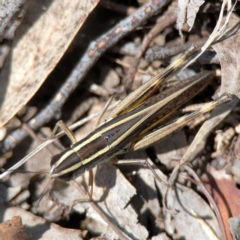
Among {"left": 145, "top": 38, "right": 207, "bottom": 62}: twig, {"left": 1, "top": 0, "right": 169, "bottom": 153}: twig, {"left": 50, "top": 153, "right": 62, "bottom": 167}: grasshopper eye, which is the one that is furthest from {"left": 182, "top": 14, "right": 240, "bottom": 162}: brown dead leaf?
{"left": 50, "top": 153, "right": 62, "bottom": 167}: grasshopper eye

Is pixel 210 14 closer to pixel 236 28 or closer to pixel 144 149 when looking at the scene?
pixel 236 28

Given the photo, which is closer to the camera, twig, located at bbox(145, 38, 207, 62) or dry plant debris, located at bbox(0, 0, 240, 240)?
dry plant debris, located at bbox(0, 0, 240, 240)

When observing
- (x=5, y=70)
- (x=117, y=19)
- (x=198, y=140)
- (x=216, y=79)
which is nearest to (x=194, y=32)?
(x=216, y=79)

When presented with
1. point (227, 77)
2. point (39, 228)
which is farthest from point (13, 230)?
point (227, 77)

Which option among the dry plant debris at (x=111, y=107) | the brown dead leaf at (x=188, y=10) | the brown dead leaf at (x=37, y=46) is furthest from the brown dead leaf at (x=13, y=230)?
the brown dead leaf at (x=188, y=10)

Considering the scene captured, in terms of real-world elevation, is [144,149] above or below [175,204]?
above

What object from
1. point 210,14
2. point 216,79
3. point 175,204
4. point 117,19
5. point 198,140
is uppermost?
point 117,19

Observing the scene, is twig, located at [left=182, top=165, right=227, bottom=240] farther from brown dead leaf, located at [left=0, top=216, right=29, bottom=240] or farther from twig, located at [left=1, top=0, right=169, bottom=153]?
brown dead leaf, located at [left=0, top=216, right=29, bottom=240]

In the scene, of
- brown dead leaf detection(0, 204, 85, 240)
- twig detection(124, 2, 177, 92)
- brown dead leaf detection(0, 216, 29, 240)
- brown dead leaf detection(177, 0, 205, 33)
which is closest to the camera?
brown dead leaf detection(0, 216, 29, 240)

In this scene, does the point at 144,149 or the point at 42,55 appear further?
the point at 144,149
